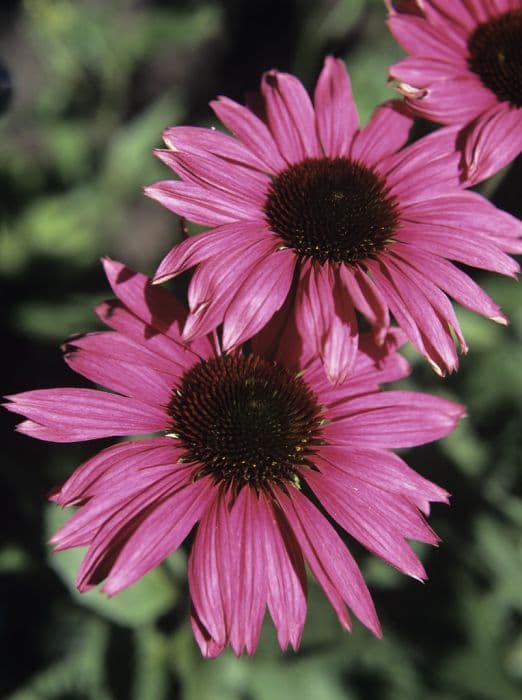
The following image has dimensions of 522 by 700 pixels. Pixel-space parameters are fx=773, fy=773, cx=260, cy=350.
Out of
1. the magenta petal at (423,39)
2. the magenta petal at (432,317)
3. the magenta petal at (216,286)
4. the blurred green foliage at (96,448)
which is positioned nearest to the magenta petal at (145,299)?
the magenta petal at (216,286)

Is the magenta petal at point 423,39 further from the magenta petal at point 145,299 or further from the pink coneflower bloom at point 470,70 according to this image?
the magenta petal at point 145,299

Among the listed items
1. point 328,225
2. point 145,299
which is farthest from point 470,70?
point 145,299

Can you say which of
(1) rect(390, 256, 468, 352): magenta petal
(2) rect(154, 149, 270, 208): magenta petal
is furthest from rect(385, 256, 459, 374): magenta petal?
(2) rect(154, 149, 270, 208): magenta petal

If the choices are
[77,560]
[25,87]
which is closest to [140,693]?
[77,560]

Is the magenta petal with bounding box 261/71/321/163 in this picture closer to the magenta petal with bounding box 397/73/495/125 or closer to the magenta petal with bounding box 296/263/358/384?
the magenta petal with bounding box 397/73/495/125

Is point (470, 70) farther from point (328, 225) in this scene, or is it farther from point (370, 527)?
point (370, 527)

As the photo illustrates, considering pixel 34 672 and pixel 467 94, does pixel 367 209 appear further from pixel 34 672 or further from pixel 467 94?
pixel 34 672
